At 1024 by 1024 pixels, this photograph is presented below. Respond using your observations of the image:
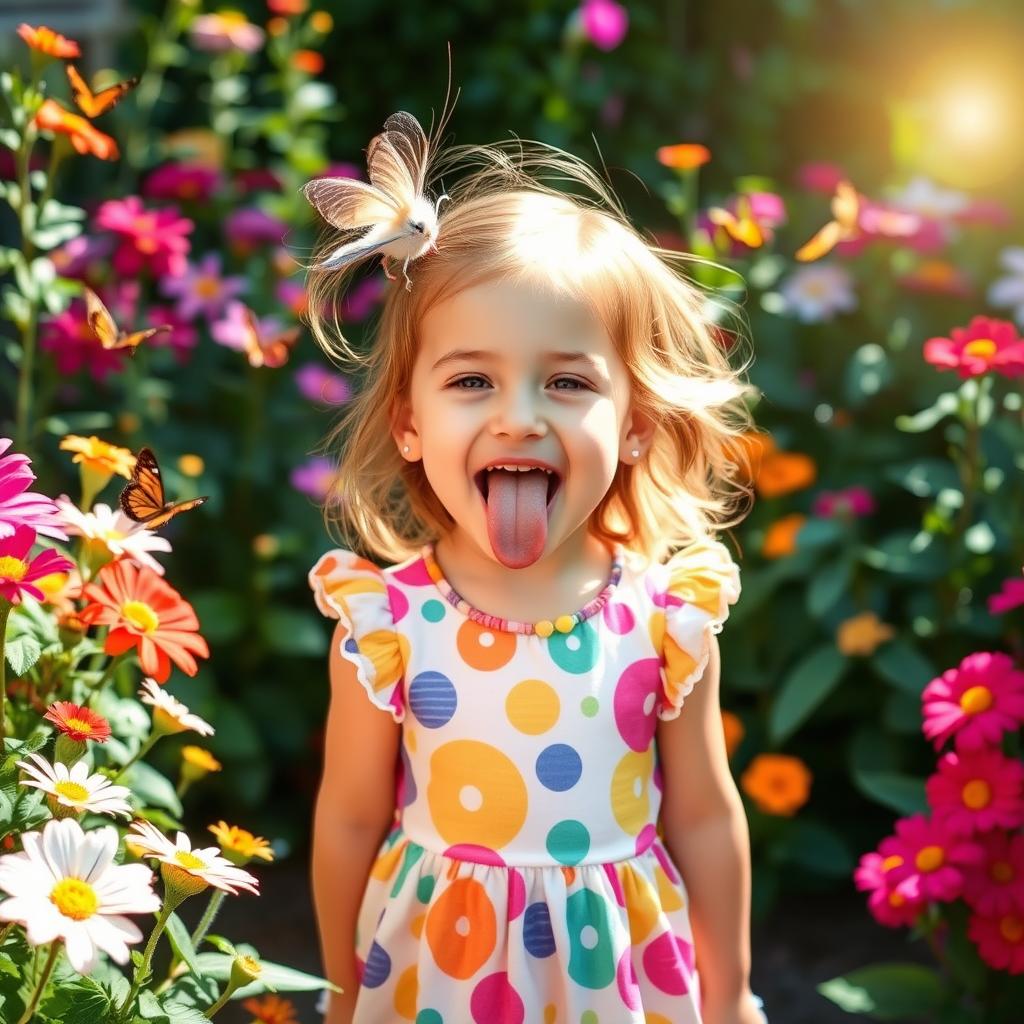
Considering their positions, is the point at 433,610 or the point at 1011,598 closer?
the point at 433,610

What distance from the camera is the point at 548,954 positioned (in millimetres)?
1522

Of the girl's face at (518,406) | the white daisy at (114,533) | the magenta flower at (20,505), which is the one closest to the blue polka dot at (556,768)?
the girl's face at (518,406)

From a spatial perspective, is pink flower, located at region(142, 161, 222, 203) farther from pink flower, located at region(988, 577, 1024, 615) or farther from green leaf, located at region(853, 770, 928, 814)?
pink flower, located at region(988, 577, 1024, 615)

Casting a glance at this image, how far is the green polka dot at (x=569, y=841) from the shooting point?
1.54 m

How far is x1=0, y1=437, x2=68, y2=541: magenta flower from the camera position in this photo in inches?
48.9

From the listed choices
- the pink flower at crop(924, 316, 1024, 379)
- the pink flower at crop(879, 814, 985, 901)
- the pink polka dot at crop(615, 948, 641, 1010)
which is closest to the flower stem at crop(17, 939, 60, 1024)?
the pink polka dot at crop(615, 948, 641, 1010)

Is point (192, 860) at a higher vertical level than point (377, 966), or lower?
higher

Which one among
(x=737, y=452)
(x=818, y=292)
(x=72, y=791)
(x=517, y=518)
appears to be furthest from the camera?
(x=818, y=292)

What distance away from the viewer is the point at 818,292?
285 centimetres

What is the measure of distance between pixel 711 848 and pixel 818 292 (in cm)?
149

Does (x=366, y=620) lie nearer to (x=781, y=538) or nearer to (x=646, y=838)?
(x=646, y=838)

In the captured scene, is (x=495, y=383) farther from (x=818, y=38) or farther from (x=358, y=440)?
(x=818, y=38)

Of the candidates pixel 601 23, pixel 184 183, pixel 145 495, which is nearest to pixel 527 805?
pixel 145 495

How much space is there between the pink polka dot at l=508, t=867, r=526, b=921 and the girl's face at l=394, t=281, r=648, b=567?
32 centimetres
